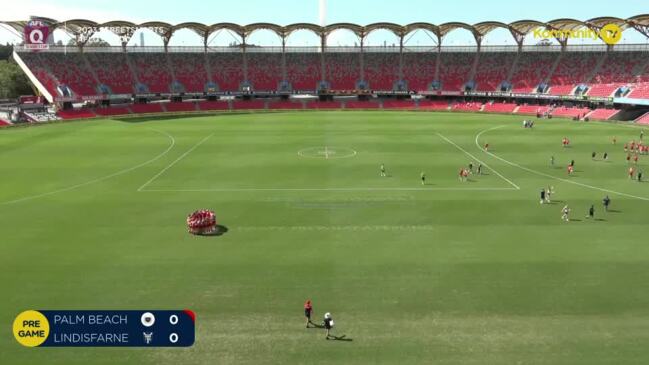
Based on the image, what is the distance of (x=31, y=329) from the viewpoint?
2064 cm

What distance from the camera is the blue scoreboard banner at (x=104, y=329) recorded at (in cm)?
1978

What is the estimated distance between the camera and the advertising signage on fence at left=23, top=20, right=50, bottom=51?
109 meters

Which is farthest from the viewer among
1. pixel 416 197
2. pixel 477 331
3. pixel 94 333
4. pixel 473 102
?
pixel 473 102

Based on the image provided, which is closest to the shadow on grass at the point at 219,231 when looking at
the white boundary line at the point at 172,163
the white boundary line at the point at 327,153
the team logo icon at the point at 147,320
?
the team logo icon at the point at 147,320

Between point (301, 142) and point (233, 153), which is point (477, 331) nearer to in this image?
point (233, 153)

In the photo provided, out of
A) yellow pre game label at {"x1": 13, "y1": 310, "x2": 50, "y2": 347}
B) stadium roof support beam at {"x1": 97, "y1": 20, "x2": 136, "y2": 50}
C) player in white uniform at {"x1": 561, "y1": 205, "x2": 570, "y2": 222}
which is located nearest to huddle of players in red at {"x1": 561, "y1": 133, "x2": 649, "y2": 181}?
player in white uniform at {"x1": 561, "y1": 205, "x2": 570, "y2": 222}

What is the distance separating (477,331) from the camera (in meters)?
21.5

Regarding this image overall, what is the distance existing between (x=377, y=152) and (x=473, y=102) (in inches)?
2714

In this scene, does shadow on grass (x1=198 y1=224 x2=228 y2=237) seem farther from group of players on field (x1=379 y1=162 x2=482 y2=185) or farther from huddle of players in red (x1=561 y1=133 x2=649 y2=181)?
A: huddle of players in red (x1=561 y1=133 x2=649 y2=181)

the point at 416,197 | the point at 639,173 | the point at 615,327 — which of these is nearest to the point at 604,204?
the point at 639,173

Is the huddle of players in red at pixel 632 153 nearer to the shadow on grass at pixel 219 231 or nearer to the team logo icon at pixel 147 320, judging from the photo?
the shadow on grass at pixel 219 231

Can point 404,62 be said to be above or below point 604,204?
above

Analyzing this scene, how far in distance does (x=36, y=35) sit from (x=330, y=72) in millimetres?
72594

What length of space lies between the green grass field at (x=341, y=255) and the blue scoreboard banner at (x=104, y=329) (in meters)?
0.50
